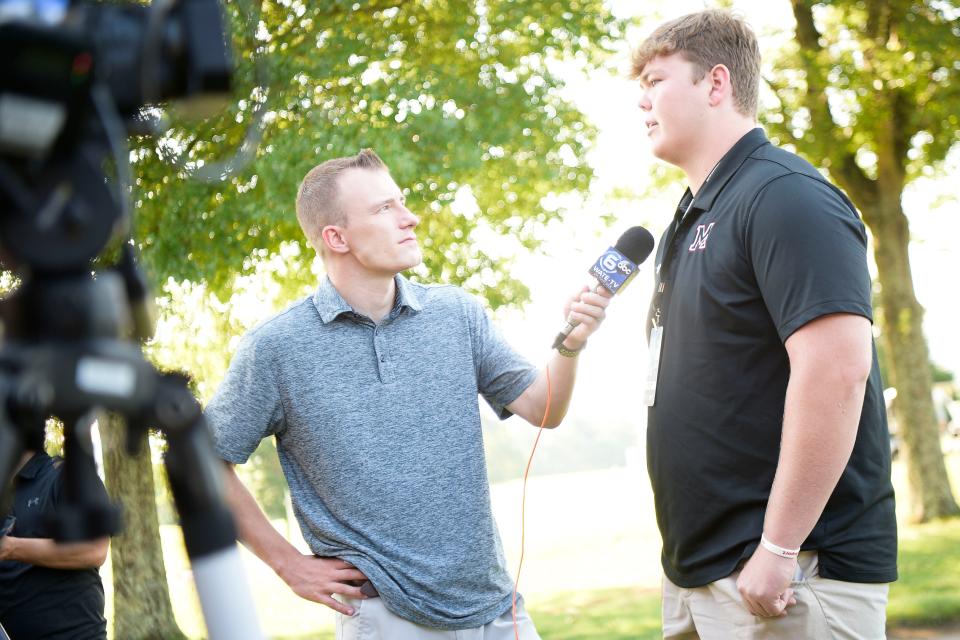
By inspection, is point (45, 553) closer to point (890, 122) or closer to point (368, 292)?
point (368, 292)

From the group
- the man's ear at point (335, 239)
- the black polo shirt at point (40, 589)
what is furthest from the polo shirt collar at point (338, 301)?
the black polo shirt at point (40, 589)

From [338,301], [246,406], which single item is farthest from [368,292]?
[246,406]

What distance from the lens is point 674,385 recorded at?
280cm

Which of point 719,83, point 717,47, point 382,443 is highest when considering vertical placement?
point 717,47

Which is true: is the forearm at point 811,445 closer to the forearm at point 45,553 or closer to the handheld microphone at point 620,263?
the handheld microphone at point 620,263

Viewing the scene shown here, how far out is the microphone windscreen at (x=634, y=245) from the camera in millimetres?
3125

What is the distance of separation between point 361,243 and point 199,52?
189 cm

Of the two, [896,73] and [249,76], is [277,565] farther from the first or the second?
[896,73]

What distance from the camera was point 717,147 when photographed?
2.93 meters

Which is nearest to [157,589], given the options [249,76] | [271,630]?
[271,630]

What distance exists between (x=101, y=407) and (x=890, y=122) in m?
11.6

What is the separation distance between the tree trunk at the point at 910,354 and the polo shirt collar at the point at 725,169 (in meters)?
9.90

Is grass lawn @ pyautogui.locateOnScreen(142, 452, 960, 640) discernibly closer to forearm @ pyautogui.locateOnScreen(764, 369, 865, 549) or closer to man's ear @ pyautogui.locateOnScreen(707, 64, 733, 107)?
forearm @ pyautogui.locateOnScreen(764, 369, 865, 549)

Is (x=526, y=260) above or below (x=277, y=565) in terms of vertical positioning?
above
